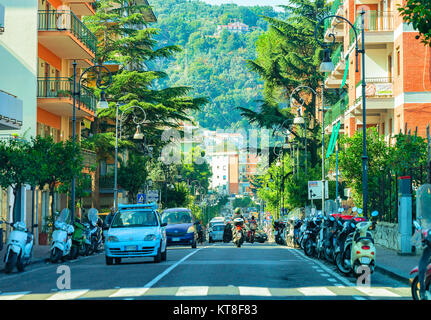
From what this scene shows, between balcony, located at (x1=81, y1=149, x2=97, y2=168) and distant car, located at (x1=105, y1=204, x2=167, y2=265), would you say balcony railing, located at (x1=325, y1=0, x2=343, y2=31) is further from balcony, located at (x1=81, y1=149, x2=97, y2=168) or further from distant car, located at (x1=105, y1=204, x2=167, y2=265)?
distant car, located at (x1=105, y1=204, x2=167, y2=265)

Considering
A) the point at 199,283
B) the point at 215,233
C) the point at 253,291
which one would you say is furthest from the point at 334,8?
the point at 253,291

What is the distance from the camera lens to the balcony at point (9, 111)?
32250 millimetres

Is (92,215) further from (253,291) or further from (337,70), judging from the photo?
(337,70)

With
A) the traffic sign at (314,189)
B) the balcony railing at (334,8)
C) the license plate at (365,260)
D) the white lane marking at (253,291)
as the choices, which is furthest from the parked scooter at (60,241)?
the balcony railing at (334,8)

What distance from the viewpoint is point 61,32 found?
145ft

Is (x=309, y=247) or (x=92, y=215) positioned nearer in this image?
(x=309, y=247)

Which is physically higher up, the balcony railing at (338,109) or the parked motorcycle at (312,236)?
the balcony railing at (338,109)

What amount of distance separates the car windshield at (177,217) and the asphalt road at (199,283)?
14113 mm

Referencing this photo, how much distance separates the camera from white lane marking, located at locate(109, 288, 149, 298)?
46.6 feet

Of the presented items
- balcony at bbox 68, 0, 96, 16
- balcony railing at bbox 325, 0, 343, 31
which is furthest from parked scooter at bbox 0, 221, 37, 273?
balcony railing at bbox 325, 0, 343, 31

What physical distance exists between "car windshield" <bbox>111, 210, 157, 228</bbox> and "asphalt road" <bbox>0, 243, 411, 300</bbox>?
256 centimetres

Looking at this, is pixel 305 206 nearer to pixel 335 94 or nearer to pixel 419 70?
pixel 335 94

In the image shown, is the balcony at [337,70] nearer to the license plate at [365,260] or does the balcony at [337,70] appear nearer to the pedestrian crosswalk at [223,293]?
the license plate at [365,260]

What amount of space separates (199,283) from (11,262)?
266 inches
